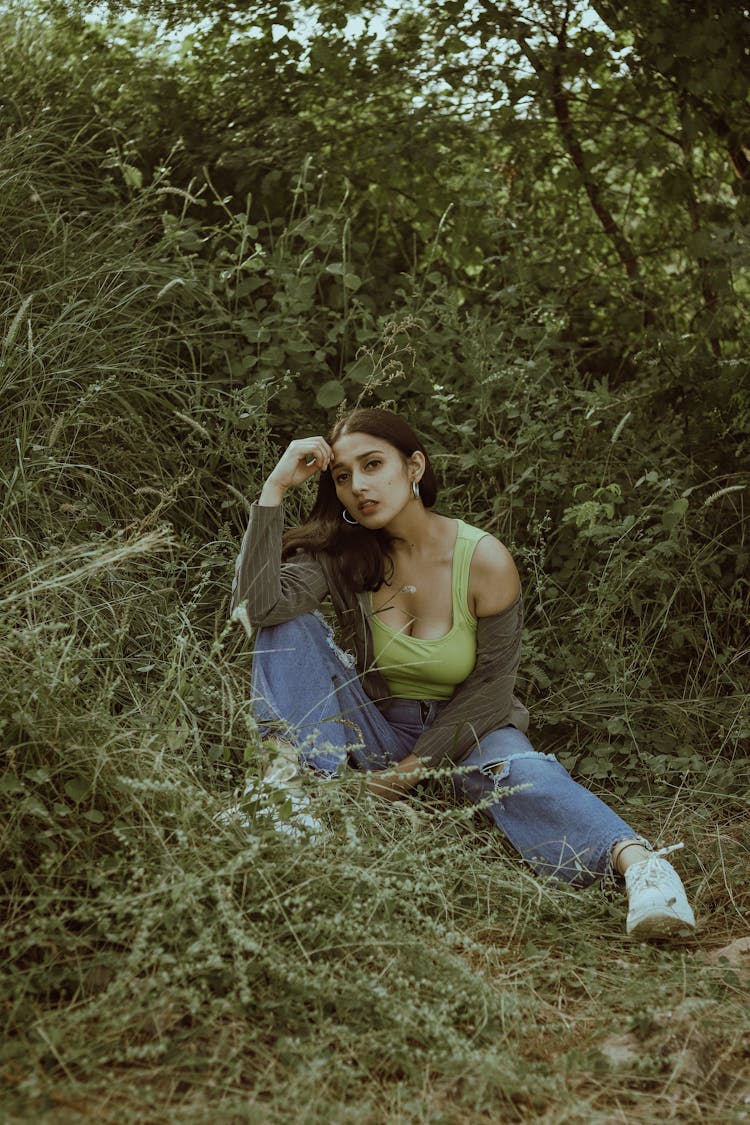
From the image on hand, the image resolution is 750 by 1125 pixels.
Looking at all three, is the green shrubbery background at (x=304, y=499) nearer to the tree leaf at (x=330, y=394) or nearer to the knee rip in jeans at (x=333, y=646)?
the tree leaf at (x=330, y=394)

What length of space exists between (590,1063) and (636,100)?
4.04 meters

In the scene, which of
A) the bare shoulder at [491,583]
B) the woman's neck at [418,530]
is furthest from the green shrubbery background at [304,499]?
the bare shoulder at [491,583]

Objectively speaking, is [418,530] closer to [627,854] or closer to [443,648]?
[443,648]

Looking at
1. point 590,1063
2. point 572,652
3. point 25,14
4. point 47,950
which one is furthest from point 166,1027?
point 25,14

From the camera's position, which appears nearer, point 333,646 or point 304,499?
point 333,646

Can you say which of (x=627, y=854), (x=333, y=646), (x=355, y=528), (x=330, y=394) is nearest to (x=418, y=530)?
(x=355, y=528)

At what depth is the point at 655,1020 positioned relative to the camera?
80.7 inches

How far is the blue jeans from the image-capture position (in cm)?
273

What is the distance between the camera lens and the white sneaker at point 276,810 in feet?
7.39

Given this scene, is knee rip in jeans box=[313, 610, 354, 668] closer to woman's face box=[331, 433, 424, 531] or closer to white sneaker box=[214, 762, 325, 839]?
woman's face box=[331, 433, 424, 531]

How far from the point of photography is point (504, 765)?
288 cm

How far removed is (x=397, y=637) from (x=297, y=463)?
54 centimetres

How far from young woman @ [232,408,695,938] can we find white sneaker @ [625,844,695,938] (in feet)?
0.59

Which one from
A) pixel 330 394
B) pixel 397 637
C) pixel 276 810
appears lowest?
pixel 276 810
